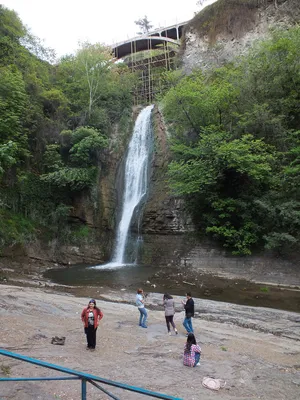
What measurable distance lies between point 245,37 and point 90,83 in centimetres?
1726

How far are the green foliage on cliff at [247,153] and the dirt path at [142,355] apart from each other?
7846 millimetres

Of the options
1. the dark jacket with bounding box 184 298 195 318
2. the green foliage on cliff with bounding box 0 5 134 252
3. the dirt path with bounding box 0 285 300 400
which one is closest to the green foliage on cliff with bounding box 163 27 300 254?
the dirt path with bounding box 0 285 300 400

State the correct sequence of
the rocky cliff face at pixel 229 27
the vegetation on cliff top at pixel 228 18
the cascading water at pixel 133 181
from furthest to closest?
the vegetation on cliff top at pixel 228 18 < the rocky cliff face at pixel 229 27 < the cascading water at pixel 133 181

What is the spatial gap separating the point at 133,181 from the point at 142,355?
2014 centimetres

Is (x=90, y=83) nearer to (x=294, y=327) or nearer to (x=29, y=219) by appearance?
(x=29, y=219)

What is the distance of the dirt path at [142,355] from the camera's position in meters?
5.22

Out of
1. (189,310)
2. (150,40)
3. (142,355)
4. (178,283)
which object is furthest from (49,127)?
(150,40)

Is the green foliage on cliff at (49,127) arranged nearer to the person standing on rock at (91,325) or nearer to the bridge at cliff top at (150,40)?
the person standing on rock at (91,325)

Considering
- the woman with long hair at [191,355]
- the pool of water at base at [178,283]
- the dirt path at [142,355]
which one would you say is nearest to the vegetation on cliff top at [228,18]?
the pool of water at base at [178,283]

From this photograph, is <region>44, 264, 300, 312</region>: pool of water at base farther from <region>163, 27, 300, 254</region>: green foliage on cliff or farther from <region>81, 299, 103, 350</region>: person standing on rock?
<region>81, 299, 103, 350</region>: person standing on rock

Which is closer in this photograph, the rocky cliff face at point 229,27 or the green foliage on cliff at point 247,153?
the green foliage on cliff at point 247,153

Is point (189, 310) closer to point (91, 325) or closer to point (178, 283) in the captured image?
point (91, 325)

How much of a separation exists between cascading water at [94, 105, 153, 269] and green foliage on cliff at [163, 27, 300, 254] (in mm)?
4052

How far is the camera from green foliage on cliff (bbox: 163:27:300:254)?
1789 centimetres
